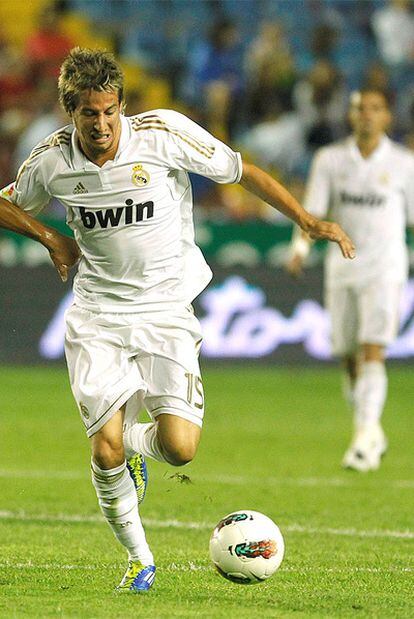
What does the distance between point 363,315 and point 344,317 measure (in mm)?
235

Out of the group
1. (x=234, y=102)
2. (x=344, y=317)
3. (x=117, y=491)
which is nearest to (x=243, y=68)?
(x=234, y=102)

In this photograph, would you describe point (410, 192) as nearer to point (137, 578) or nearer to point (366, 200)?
point (366, 200)

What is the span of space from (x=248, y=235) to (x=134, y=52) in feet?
18.3

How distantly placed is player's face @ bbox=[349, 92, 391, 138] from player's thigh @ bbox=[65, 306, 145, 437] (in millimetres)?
4399

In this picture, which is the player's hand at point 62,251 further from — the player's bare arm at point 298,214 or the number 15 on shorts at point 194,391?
the player's bare arm at point 298,214

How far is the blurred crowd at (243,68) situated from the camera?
16.7 meters

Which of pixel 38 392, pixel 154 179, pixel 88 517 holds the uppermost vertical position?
pixel 154 179

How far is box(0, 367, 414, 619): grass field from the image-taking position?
529 centimetres

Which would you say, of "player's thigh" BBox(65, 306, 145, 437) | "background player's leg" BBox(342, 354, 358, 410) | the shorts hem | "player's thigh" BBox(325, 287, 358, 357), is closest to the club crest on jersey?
"player's thigh" BBox(65, 306, 145, 437)

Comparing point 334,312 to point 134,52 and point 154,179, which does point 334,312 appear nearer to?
point 154,179

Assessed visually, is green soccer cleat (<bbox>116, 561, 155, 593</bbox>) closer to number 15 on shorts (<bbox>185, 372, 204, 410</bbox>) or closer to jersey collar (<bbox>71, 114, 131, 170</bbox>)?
number 15 on shorts (<bbox>185, 372, 204, 410</bbox>)

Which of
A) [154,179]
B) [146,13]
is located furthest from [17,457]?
[146,13]

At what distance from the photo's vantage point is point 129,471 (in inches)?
238

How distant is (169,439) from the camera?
566 cm
